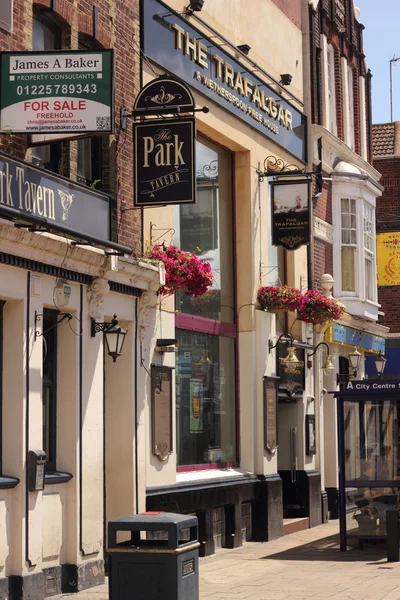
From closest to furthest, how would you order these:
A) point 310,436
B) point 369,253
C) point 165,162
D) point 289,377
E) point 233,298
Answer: point 165,162
point 233,298
point 289,377
point 310,436
point 369,253

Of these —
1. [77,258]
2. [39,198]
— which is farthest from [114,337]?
[39,198]

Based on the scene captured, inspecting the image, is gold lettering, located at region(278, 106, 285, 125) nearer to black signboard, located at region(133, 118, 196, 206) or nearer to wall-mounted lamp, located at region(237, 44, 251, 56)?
wall-mounted lamp, located at region(237, 44, 251, 56)

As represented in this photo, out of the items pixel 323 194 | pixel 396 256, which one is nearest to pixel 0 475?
pixel 323 194

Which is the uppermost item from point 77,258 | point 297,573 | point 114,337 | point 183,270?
point 183,270

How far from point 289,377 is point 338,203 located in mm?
5199

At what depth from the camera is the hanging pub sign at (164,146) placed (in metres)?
14.9

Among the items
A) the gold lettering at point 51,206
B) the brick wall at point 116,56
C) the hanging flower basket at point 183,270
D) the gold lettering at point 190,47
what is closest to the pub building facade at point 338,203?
the gold lettering at point 190,47

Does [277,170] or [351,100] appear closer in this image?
[277,170]

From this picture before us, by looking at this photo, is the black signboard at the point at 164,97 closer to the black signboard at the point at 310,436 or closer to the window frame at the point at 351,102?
the black signboard at the point at 310,436

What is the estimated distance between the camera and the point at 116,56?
52.5 ft

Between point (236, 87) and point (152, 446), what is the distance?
7.00 meters

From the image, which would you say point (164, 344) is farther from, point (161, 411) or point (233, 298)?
point (233, 298)

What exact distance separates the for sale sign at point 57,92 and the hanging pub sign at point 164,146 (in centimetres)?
229

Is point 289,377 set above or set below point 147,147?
below
